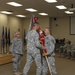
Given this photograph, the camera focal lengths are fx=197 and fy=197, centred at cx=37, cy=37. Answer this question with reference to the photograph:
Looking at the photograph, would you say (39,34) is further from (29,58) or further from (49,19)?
(49,19)

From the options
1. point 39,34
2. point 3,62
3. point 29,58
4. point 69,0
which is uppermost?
point 69,0

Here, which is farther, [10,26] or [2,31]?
[10,26]

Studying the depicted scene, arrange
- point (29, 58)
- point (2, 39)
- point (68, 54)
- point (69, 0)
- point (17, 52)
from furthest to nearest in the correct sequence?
point (2, 39) < point (68, 54) < point (69, 0) < point (17, 52) < point (29, 58)

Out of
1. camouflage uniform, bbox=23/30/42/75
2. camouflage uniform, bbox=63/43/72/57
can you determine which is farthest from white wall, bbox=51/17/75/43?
camouflage uniform, bbox=23/30/42/75

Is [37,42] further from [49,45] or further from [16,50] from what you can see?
[16,50]

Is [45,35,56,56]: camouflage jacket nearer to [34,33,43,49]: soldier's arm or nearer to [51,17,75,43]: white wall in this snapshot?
[34,33,43,49]: soldier's arm

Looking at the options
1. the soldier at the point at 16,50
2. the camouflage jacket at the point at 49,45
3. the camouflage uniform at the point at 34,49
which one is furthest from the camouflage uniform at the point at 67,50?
the camouflage uniform at the point at 34,49

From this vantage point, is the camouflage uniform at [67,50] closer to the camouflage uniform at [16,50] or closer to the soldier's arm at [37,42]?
the camouflage uniform at [16,50]

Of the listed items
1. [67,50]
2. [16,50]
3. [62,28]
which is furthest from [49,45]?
[62,28]

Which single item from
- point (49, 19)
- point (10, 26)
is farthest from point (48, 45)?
point (49, 19)


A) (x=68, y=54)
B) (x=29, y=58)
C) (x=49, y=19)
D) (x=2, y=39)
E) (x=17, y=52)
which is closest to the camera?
(x=29, y=58)

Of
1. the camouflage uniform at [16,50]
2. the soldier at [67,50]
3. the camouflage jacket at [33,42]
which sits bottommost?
the soldier at [67,50]

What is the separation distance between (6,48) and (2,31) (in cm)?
130

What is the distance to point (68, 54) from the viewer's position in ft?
38.1
